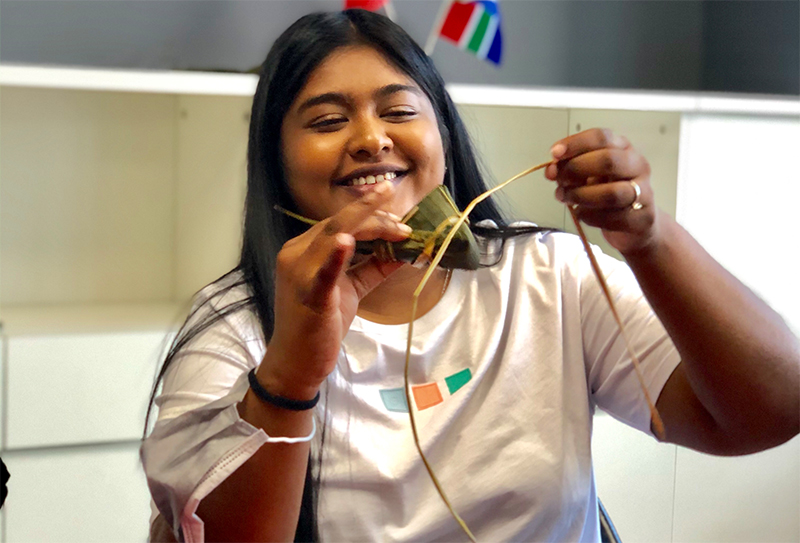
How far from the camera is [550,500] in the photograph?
0.66 metres

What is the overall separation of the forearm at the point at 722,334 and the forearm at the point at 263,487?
0.27 m

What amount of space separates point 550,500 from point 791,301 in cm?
72

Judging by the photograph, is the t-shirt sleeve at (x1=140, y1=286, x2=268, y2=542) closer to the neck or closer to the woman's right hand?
the woman's right hand

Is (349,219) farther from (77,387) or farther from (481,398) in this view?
(77,387)

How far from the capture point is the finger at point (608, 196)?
503mm

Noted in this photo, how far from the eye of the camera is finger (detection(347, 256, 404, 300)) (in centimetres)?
57

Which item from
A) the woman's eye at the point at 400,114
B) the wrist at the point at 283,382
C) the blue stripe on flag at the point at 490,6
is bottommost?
the wrist at the point at 283,382

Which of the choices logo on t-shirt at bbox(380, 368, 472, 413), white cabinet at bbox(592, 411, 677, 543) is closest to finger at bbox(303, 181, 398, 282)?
logo on t-shirt at bbox(380, 368, 472, 413)

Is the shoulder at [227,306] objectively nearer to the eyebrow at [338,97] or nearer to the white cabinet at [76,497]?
the eyebrow at [338,97]

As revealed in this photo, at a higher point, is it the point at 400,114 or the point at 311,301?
the point at 400,114

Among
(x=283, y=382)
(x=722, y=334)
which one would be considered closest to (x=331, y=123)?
(x=283, y=382)

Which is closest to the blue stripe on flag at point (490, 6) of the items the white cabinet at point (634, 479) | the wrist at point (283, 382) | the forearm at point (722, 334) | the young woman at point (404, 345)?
the young woman at point (404, 345)

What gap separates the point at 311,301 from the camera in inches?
19.6

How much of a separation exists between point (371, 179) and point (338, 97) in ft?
0.25
